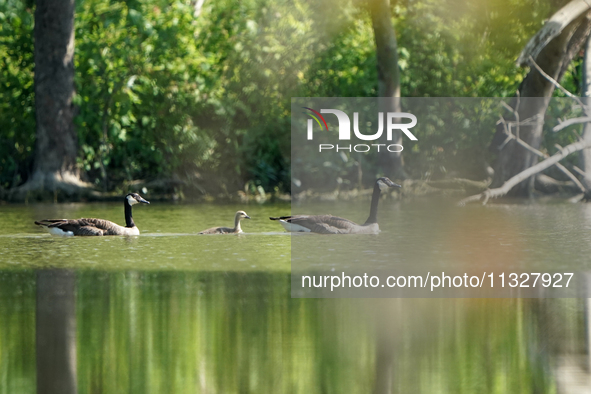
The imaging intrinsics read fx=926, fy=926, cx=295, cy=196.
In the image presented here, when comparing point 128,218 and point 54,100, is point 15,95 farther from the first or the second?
point 128,218

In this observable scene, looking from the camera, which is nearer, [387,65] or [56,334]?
[56,334]

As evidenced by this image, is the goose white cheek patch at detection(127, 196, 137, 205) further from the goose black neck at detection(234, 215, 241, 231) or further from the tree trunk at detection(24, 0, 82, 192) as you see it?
the tree trunk at detection(24, 0, 82, 192)

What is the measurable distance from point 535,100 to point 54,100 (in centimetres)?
1198

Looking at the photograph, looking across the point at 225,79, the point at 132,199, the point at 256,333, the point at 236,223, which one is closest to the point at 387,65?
the point at 225,79

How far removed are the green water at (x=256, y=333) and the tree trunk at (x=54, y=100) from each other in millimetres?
11736

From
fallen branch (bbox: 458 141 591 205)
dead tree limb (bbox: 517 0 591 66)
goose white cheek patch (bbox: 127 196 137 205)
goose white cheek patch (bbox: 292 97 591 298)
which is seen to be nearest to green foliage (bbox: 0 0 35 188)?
goose white cheek patch (bbox: 292 97 591 298)

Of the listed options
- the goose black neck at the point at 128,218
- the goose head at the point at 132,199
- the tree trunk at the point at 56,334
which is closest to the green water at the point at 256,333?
the tree trunk at the point at 56,334

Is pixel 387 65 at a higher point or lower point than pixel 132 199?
higher

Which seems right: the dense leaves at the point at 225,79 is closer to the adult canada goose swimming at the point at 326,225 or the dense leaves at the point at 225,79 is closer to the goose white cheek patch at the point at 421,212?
the goose white cheek patch at the point at 421,212

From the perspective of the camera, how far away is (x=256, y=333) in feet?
23.9

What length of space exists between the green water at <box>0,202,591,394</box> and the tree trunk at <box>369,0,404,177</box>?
11.7 meters

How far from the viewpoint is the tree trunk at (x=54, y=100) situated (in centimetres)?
2305

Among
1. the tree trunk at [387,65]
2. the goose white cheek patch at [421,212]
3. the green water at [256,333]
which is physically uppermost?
the tree trunk at [387,65]

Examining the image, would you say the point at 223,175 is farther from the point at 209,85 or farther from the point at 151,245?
the point at 151,245
